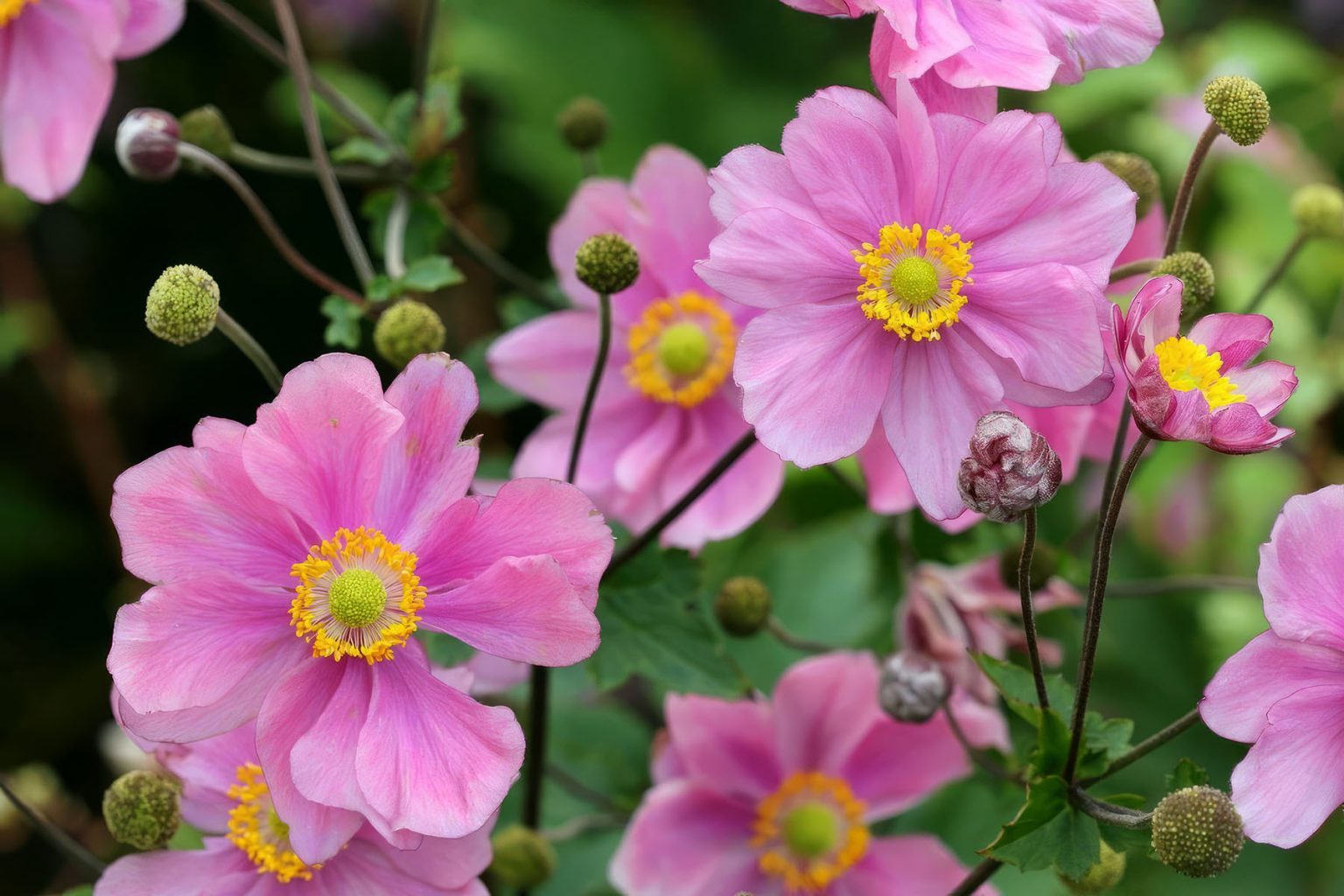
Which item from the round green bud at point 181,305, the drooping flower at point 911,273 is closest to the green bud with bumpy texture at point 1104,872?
the drooping flower at point 911,273

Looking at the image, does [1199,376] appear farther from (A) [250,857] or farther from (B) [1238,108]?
(A) [250,857]

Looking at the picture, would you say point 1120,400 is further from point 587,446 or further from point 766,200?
point 587,446

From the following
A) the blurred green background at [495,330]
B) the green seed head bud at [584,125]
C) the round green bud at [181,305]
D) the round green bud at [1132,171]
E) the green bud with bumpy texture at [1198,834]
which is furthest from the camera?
the blurred green background at [495,330]

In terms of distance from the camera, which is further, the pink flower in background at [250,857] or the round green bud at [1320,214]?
the round green bud at [1320,214]

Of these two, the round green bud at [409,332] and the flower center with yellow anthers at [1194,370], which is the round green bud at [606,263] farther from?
the flower center with yellow anthers at [1194,370]

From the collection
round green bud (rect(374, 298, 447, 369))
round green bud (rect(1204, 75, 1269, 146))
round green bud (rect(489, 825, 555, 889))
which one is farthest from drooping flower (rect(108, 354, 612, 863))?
round green bud (rect(1204, 75, 1269, 146))

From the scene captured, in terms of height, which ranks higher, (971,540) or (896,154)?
(896,154)

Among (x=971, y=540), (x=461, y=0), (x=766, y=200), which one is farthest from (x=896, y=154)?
(x=461, y=0)
